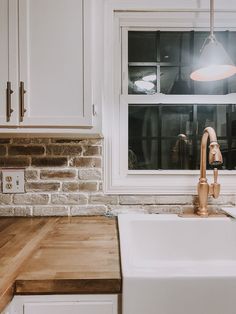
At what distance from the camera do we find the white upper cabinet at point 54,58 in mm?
1339

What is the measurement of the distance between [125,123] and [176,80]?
40 centimetres

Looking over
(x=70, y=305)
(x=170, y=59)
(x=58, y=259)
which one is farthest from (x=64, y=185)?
(x=170, y=59)

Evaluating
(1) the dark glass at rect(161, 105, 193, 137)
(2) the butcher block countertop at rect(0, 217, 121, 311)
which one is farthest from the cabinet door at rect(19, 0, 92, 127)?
(1) the dark glass at rect(161, 105, 193, 137)

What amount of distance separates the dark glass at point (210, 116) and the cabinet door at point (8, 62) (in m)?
1.03

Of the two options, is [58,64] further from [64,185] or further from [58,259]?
[58,259]

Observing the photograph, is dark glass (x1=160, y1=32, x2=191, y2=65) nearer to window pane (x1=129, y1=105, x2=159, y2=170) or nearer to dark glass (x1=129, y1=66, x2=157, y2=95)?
dark glass (x1=129, y1=66, x2=157, y2=95)

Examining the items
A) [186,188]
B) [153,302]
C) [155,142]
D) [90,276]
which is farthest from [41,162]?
[153,302]

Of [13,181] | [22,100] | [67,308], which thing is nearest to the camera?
[67,308]

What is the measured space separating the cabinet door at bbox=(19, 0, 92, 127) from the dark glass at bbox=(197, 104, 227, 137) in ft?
2.45

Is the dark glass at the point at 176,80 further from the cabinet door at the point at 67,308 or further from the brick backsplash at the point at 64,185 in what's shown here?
the cabinet door at the point at 67,308

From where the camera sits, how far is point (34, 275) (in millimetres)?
849

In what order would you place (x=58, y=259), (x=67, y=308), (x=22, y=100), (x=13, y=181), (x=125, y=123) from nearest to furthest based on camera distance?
1. (x=67, y=308)
2. (x=58, y=259)
3. (x=22, y=100)
4. (x=13, y=181)
5. (x=125, y=123)

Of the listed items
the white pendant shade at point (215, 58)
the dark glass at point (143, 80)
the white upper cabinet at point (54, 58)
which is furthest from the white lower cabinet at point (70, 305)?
the dark glass at point (143, 80)

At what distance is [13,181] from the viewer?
1.64 meters
